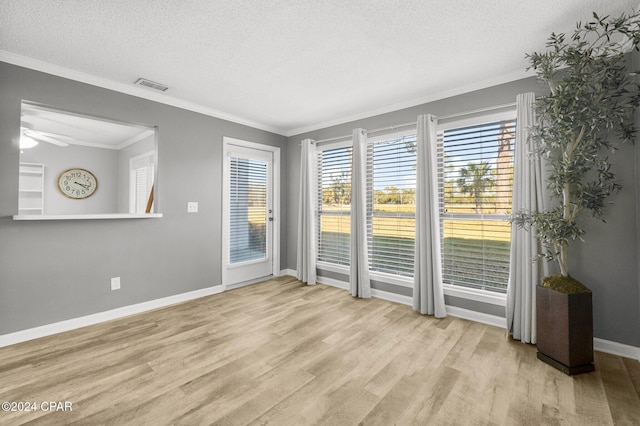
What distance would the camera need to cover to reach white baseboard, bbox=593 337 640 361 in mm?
2275

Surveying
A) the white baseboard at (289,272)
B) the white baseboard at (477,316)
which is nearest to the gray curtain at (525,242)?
the white baseboard at (477,316)

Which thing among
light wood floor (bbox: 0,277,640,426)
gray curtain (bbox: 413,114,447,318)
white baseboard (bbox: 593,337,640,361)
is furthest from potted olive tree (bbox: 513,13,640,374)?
gray curtain (bbox: 413,114,447,318)

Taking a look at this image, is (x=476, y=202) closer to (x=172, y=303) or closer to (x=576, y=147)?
(x=576, y=147)

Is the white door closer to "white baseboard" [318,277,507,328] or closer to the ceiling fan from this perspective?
the ceiling fan

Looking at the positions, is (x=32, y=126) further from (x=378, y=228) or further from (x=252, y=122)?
(x=378, y=228)

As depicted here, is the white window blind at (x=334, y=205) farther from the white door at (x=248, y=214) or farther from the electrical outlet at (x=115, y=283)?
the electrical outlet at (x=115, y=283)

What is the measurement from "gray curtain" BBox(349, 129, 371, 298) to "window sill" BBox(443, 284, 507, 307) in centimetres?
104

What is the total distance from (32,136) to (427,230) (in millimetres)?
4046

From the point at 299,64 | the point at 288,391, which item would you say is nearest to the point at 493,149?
the point at 299,64

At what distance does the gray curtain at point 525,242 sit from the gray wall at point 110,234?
3570mm

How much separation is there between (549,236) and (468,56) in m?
1.70

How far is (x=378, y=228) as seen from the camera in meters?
3.94

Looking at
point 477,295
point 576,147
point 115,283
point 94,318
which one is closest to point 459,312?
point 477,295

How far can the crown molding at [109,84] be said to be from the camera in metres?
2.51
